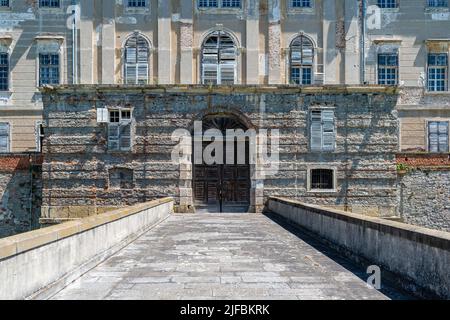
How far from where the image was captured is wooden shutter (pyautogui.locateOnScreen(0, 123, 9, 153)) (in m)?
32.5

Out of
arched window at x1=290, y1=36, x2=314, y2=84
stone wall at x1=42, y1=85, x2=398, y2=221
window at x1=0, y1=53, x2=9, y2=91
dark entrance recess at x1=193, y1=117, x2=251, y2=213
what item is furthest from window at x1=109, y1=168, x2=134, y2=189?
arched window at x1=290, y1=36, x2=314, y2=84

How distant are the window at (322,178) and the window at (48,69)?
56.4ft

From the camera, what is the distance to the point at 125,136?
Result: 26.2 meters

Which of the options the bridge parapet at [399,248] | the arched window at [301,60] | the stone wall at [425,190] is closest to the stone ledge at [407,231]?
the bridge parapet at [399,248]

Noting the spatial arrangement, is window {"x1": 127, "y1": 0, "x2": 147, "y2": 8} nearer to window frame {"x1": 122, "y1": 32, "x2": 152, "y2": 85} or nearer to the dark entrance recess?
window frame {"x1": 122, "y1": 32, "x2": 152, "y2": 85}

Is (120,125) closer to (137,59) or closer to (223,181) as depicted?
(223,181)

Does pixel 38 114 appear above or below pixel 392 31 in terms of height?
below

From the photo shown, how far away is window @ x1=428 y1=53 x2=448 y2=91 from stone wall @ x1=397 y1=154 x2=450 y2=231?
6.62 meters

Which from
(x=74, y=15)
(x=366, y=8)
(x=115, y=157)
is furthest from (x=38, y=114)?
(x=366, y=8)

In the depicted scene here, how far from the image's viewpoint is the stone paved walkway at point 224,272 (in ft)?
24.5

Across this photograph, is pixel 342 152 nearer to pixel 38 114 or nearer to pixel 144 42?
pixel 144 42

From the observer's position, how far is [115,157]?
2606cm

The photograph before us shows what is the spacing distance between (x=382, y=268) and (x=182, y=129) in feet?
60.2

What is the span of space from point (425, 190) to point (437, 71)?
9.07 meters
